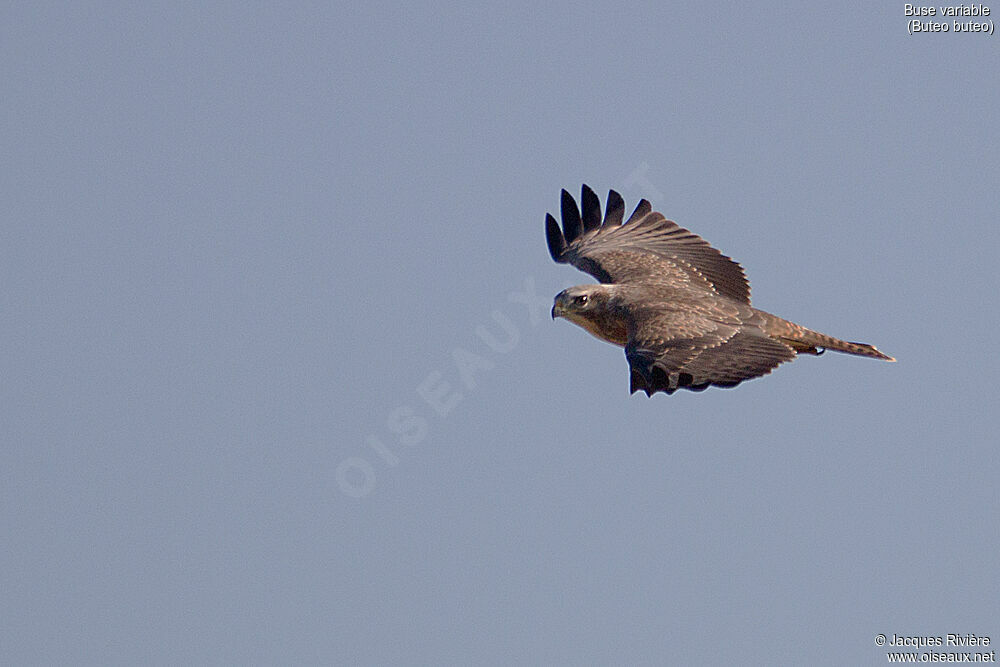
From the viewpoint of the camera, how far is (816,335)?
15.3 meters

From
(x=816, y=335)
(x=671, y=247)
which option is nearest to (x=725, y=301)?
(x=816, y=335)

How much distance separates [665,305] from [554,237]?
152 inches

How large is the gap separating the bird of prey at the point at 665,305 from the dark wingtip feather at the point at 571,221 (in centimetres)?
1

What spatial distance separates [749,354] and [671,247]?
456 centimetres

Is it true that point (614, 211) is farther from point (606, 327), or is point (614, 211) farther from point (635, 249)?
point (606, 327)

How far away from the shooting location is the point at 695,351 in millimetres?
13477

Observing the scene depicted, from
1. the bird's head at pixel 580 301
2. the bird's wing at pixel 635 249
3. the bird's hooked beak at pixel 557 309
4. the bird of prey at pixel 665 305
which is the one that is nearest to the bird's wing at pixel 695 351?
the bird of prey at pixel 665 305

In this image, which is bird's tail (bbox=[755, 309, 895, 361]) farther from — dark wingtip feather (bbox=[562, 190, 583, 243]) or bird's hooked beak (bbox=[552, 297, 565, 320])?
dark wingtip feather (bbox=[562, 190, 583, 243])

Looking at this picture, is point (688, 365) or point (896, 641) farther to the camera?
point (896, 641)

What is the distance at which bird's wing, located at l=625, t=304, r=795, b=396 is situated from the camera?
12719mm

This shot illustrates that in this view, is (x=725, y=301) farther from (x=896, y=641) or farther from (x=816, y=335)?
(x=896, y=641)

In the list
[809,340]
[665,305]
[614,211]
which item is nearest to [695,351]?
[665,305]

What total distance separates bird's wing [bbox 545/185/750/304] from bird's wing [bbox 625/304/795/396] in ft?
6.28

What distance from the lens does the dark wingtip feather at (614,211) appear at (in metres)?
18.7
